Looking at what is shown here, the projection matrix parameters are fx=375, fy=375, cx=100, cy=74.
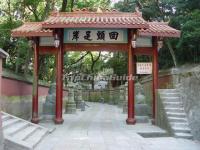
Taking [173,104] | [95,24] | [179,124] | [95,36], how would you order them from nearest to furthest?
[179,124]
[173,104]
[95,24]
[95,36]

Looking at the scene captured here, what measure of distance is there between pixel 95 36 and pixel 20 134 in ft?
20.8

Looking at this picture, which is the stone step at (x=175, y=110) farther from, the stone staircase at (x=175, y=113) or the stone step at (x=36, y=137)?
the stone step at (x=36, y=137)

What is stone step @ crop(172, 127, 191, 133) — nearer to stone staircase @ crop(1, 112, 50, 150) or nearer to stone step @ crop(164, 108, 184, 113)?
stone step @ crop(164, 108, 184, 113)

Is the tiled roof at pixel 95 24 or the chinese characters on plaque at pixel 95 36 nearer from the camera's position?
the tiled roof at pixel 95 24

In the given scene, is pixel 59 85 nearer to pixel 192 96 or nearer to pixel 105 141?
pixel 105 141

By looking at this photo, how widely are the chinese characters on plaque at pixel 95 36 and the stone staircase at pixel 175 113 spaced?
275cm

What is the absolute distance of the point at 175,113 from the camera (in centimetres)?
1252

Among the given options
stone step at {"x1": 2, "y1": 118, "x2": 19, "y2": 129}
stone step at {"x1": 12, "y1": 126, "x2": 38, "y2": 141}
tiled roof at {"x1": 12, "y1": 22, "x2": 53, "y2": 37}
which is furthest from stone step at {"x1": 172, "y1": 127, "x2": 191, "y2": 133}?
tiled roof at {"x1": 12, "y1": 22, "x2": 53, "y2": 37}

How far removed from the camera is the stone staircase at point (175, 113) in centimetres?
1159

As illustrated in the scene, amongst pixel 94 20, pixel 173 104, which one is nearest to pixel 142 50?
pixel 94 20

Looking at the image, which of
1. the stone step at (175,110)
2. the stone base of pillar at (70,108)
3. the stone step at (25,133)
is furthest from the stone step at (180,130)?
the stone base of pillar at (70,108)

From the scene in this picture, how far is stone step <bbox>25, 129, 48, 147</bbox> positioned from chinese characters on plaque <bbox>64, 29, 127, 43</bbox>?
15.0 feet

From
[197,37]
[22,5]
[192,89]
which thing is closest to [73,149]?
[192,89]

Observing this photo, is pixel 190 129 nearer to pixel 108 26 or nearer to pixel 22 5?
pixel 108 26
